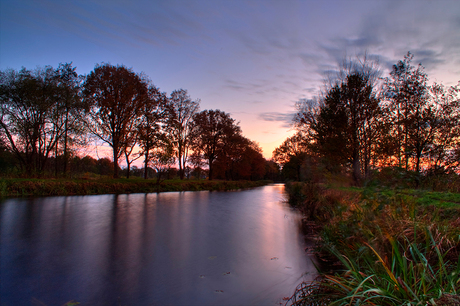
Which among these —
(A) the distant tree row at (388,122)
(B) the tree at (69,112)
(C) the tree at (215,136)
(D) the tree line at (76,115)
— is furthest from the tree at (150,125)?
Result: (A) the distant tree row at (388,122)

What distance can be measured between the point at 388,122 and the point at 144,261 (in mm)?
13891

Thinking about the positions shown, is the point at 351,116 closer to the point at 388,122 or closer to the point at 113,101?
the point at 388,122

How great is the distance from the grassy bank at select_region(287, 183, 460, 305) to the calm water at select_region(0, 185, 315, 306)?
842 millimetres

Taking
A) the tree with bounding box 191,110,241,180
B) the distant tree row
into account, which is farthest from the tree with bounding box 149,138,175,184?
the distant tree row

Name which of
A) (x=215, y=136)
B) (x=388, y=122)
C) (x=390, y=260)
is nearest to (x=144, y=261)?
(x=390, y=260)

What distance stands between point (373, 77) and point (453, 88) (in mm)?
4250

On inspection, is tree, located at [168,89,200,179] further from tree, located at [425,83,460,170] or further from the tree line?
tree, located at [425,83,460,170]

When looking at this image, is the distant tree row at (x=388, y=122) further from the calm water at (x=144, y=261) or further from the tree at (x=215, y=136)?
the tree at (x=215, y=136)

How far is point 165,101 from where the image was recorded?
1099 inches

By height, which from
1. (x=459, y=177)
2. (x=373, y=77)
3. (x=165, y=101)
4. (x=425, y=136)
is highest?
(x=165, y=101)

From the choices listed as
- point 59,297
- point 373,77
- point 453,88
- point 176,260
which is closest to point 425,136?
point 453,88

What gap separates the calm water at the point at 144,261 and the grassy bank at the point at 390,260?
2.76ft

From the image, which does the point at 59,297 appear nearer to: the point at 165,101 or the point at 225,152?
the point at 165,101

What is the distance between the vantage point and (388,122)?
13.7 meters
